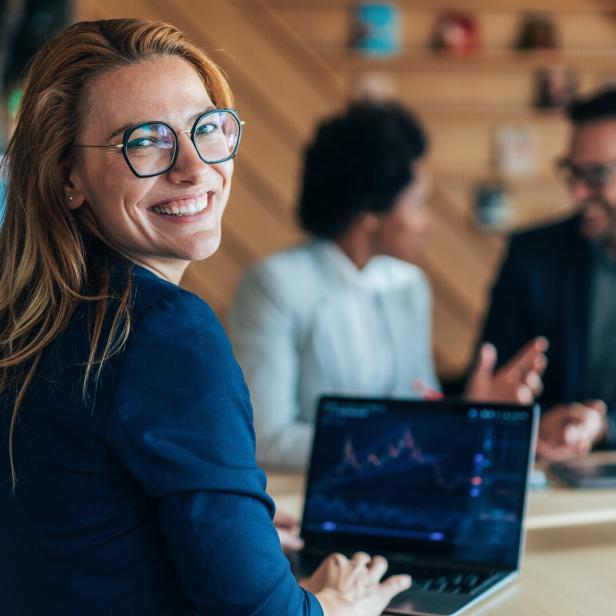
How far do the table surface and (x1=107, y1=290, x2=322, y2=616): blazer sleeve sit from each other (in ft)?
1.34

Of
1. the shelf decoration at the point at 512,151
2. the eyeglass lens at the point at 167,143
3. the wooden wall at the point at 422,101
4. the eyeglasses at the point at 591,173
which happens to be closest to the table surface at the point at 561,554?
the eyeglass lens at the point at 167,143

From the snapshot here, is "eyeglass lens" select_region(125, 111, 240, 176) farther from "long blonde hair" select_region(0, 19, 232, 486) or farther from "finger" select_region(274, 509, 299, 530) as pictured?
"finger" select_region(274, 509, 299, 530)

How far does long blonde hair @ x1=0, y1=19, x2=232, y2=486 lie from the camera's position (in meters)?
1.12

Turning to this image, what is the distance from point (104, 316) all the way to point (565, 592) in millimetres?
791

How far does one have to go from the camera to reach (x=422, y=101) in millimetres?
4781

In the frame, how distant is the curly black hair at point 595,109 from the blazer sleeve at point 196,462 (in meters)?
1.98

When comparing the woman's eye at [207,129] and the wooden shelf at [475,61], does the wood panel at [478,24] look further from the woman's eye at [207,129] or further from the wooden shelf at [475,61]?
the woman's eye at [207,129]

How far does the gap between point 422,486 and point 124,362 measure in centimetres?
65

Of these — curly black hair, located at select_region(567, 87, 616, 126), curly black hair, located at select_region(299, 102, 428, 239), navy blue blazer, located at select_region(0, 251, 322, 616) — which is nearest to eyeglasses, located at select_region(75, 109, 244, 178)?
navy blue blazer, located at select_region(0, 251, 322, 616)

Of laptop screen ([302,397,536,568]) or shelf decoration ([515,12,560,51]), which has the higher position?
shelf decoration ([515,12,560,51])

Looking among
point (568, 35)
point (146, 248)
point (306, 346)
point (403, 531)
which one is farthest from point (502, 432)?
point (568, 35)

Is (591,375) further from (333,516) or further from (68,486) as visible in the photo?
(68,486)

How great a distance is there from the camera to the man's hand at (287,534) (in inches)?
60.0

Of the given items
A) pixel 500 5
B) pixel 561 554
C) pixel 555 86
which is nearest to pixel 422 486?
pixel 561 554
